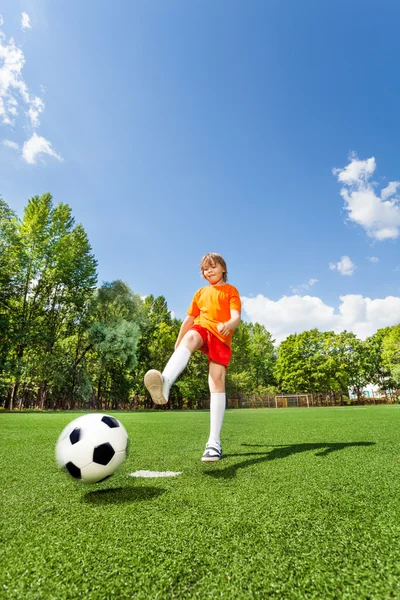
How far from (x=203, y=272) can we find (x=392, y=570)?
3.13m

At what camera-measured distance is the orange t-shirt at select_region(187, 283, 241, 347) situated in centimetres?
349

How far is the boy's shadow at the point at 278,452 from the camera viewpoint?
9.05 feet

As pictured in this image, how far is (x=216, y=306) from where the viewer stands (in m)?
3.57

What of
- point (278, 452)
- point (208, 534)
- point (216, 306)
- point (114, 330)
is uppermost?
point (114, 330)

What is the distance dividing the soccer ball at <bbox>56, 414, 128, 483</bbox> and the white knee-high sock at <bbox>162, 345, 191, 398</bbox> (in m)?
0.56

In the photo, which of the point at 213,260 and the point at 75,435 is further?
the point at 213,260

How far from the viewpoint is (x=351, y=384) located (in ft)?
157

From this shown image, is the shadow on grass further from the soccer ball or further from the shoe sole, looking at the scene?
the shoe sole

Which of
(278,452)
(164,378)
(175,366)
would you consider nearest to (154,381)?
(164,378)

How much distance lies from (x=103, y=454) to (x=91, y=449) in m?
0.09

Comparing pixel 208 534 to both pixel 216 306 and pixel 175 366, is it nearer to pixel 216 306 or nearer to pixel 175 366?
pixel 175 366

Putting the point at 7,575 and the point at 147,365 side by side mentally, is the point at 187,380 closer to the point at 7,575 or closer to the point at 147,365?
the point at 147,365

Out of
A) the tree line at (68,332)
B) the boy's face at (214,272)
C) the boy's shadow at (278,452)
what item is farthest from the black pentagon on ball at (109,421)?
the tree line at (68,332)

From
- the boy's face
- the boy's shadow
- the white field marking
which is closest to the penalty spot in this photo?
the white field marking
